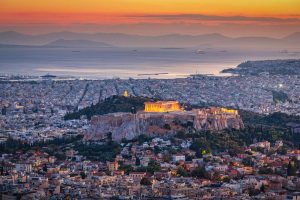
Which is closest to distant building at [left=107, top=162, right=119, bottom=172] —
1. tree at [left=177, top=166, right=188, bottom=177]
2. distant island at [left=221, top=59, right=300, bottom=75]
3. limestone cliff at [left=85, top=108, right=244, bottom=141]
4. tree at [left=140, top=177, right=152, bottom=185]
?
tree at [left=177, top=166, right=188, bottom=177]

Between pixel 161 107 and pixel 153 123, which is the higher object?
pixel 161 107

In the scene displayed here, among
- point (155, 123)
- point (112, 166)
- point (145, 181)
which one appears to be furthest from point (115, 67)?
point (145, 181)

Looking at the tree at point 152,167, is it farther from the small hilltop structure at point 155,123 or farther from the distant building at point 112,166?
the small hilltop structure at point 155,123

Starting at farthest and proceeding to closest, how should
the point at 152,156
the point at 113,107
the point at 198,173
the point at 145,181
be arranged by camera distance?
the point at 113,107
the point at 152,156
the point at 198,173
the point at 145,181

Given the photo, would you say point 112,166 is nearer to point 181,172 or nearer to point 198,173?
point 181,172

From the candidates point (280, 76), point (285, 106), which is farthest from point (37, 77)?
point (285, 106)

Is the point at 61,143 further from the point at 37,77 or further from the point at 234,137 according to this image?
the point at 37,77

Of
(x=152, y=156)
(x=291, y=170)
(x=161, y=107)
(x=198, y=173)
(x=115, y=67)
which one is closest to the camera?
(x=291, y=170)

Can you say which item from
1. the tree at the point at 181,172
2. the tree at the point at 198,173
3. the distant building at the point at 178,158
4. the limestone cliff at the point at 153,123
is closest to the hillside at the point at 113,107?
the limestone cliff at the point at 153,123

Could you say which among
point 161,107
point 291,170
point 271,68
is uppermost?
point 271,68
